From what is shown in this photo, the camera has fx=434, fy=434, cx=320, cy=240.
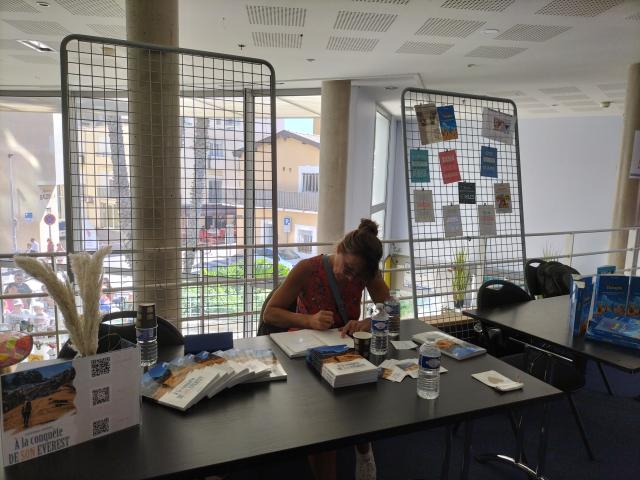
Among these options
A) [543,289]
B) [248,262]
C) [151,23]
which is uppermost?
[151,23]

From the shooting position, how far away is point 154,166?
257cm

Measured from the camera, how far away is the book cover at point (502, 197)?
3264 millimetres

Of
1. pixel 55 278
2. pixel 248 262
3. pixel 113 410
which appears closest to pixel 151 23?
pixel 248 262

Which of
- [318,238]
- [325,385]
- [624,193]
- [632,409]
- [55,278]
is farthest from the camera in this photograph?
[318,238]

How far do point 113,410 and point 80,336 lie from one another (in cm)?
22

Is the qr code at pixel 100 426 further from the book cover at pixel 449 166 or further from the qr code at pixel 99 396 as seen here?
the book cover at pixel 449 166

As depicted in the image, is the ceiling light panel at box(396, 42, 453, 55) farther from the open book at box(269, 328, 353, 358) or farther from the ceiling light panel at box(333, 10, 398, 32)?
the open book at box(269, 328, 353, 358)

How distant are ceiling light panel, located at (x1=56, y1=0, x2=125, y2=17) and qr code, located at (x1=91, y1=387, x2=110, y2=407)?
12.0 feet

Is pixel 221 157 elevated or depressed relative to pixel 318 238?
elevated

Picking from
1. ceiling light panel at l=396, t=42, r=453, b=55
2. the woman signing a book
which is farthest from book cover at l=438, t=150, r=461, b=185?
ceiling light panel at l=396, t=42, r=453, b=55

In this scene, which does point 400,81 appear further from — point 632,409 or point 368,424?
point 368,424

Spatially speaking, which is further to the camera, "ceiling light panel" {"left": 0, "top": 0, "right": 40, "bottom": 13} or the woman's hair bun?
"ceiling light panel" {"left": 0, "top": 0, "right": 40, "bottom": 13}

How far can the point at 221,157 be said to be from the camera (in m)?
2.62

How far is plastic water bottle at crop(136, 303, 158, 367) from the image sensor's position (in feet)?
5.04
